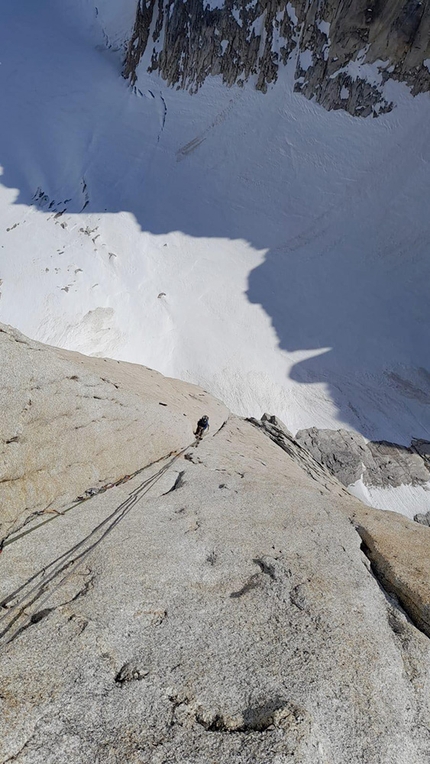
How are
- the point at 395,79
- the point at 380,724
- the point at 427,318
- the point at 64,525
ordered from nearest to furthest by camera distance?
the point at 380,724 < the point at 64,525 < the point at 427,318 < the point at 395,79

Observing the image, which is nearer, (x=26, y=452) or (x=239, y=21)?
(x=26, y=452)

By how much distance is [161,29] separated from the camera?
63.4 m

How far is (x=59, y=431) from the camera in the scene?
929 cm

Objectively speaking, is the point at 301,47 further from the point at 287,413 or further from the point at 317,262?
the point at 287,413

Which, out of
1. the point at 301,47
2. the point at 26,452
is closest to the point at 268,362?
the point at 26,452

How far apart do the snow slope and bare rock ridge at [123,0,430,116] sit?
1.99 meters

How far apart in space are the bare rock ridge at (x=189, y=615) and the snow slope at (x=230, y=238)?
25.8m

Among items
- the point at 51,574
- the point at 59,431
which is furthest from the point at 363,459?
the point at 51,574

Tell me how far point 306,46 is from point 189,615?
6597cm

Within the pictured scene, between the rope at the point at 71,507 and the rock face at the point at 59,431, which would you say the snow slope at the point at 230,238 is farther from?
the rope at the point at 71,507

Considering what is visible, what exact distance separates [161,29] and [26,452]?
249 feet

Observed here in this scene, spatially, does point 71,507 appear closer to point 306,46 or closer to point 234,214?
point 234,214

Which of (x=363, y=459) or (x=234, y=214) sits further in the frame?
(x=234, y=214)

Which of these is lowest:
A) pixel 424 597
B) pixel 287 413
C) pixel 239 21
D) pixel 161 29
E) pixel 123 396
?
pixel 287 413
